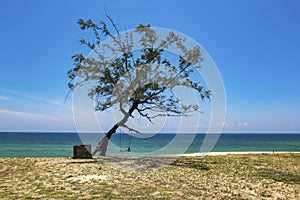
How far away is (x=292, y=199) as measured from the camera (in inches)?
329

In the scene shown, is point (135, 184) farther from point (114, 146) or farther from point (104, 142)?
point (114, 146)

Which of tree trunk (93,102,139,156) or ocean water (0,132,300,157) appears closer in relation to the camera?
tree trunk (93,102,139,156)

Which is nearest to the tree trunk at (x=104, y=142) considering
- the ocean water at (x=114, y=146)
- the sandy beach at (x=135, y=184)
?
the ocean water at (x=114, y=146)

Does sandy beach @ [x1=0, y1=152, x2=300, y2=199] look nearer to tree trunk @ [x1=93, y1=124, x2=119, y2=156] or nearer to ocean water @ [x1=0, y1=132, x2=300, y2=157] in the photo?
tree trunk @ [x1=93, y1=124, x2=119, y2=156]

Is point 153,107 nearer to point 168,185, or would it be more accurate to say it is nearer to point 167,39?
point 167,39

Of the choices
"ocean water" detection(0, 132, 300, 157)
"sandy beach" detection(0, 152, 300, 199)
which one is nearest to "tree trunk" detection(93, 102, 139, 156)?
"ocean water" detection(0, 132, 300, 157)

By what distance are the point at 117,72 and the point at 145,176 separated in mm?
8538

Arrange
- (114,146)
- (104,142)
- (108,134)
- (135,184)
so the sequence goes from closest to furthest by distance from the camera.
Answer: (135,184) < (104,142) < (108,134) < (114,146)

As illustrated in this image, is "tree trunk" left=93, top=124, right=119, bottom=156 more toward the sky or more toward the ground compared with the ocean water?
more toward the sky

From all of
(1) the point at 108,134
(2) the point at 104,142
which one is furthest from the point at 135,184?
(1) the point at 108,134

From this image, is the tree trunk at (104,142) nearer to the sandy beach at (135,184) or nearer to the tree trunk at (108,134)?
the tree trunk at (108,134)

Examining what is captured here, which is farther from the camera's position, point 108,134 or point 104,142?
point 108,134

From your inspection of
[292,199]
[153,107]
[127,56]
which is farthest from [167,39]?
[292,199]

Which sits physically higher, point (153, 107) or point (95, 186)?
point (153, 107)
